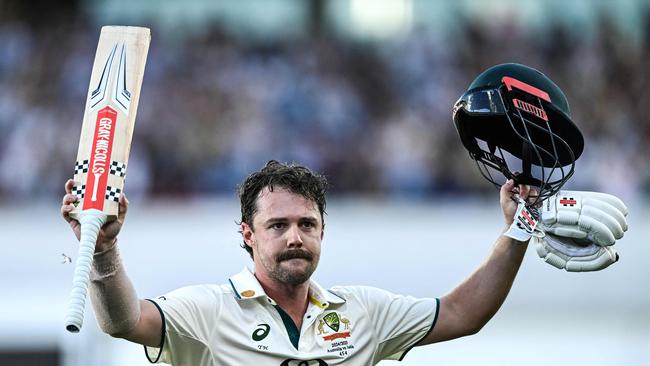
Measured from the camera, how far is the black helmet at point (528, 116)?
17.5ft

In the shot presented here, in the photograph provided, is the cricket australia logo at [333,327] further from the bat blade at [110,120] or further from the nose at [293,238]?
the bat blade at [110,120]

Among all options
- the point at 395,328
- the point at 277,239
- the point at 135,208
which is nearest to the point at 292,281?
the point at 277,239

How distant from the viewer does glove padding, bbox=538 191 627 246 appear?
5180 millimetres

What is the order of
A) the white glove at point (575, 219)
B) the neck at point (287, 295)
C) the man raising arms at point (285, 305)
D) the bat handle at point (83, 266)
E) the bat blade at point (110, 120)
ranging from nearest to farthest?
1. the bat handle at point (83, 266)
2. the bat blade at point (110, 120)
3. the man raising arms at point (285, 305)
4. the white glove at point (575, 219)
5. the neck at point (287, 295)

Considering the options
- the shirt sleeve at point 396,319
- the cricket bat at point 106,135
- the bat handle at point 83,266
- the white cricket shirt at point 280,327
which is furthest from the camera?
the shirt sleeve at point 396,319

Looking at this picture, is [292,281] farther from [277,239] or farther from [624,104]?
[624,104]

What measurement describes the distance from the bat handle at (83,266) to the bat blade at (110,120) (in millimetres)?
43

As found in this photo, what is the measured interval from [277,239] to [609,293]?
20.3ft

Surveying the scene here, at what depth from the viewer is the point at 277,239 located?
17.0 feet

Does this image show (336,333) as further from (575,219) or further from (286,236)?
(575,219)

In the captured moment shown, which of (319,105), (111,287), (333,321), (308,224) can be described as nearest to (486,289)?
(333,321)

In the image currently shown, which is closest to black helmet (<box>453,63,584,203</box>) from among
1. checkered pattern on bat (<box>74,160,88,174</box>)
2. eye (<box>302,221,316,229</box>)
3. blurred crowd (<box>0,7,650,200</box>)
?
eye (<box>302,221,316,229</box>)

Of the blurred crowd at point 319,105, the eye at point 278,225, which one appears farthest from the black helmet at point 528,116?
the blurred crowd at point 319,105

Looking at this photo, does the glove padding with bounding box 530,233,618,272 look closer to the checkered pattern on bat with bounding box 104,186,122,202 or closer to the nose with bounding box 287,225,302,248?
the nose with bounding box 287,225,302,248
